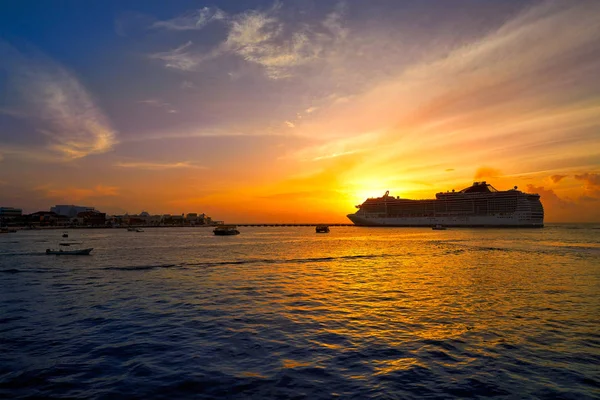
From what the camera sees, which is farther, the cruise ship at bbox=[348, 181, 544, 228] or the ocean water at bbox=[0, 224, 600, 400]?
the cruise ship at bbox=[348, 181, 544, 228]

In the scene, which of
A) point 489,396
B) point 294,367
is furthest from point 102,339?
point 489,396

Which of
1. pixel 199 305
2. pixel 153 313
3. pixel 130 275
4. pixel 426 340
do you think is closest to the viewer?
pixel 426 340

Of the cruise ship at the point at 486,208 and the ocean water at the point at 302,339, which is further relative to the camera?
the cruise ship at the point at 486,208

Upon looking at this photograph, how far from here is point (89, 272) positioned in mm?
38562

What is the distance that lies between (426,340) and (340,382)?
18.2 feet

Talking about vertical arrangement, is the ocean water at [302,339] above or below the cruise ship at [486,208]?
below

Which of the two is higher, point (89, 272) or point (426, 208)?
point (426, 208)

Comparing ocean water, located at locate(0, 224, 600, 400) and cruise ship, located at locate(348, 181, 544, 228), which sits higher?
cruise ship, located at locate(348, 181, 544, 228)

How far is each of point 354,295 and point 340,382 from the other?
1457cm

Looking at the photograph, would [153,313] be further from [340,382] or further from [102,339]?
[340,382]

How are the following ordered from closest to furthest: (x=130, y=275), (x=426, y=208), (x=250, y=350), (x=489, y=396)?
(x=489, y=396), (x=250, y=350), (x=130, y=275), (x=426, y=208)

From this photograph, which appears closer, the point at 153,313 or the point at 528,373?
the point at 528,373

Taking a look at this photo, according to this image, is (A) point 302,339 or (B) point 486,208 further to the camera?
(B) point 486,208

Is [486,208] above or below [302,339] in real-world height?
above
